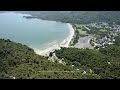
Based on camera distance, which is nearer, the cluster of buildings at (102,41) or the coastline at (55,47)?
the coastline at (55,47)

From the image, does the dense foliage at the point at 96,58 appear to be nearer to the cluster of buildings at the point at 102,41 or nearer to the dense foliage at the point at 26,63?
the dense foliage at the point at 26,63

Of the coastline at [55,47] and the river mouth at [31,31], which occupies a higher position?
the river mouth at [31,31]

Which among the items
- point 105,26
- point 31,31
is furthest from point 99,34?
point 31,31

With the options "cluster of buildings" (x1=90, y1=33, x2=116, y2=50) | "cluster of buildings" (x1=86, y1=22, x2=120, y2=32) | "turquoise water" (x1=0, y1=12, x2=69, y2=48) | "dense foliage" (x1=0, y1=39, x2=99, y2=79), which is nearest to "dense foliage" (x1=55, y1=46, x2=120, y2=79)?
"dense foliage" (x1=0, y1=39, x2=99, y2=79)

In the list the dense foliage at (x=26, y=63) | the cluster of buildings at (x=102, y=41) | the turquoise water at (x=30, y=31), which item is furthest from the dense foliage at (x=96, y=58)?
the turquoise water at (x=30, y=31)

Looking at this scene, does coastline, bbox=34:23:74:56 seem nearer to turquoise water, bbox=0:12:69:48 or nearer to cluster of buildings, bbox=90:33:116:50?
turquoise water, bbox=0:12:69:48
